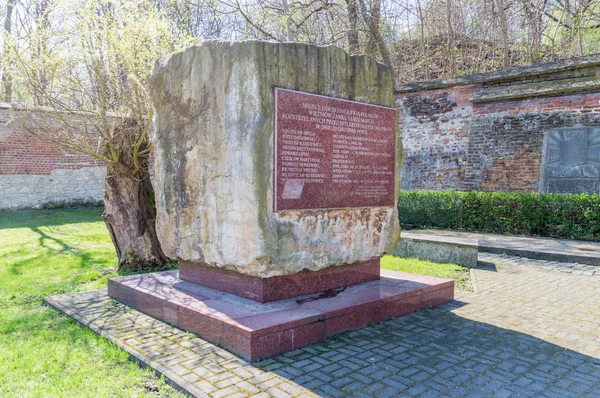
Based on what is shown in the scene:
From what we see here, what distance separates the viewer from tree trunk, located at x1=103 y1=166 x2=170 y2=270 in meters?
7.10

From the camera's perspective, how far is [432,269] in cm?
703

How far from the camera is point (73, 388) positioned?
124 inches

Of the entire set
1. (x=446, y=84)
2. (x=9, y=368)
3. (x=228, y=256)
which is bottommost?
(x=9, y=368)

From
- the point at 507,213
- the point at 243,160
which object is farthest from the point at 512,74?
the point at 243,160

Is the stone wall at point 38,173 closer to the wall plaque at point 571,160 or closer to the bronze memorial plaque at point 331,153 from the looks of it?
the bronze memorial plaque at point 331,153

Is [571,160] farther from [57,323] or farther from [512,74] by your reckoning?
[57,323]

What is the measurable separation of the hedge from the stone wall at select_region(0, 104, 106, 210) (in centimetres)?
954

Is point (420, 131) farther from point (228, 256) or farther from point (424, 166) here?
point (228, 256)

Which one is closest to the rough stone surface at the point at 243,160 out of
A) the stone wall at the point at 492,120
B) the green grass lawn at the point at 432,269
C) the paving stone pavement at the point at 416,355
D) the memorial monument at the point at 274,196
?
the memorial monument at the point at 274,196

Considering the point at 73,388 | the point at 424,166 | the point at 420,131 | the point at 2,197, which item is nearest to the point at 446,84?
the point at 420,131

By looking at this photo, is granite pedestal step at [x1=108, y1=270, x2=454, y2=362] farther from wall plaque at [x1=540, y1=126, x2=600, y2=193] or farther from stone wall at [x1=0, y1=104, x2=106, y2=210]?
stone wall at [x1=0, y1=104, x2=106, y2=210]

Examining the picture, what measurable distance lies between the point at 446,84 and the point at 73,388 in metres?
11.6

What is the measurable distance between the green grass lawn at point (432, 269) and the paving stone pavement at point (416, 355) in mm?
1065

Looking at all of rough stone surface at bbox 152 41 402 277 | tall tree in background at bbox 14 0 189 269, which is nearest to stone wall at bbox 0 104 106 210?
tall tree in background at bbox 14 0 189 269
